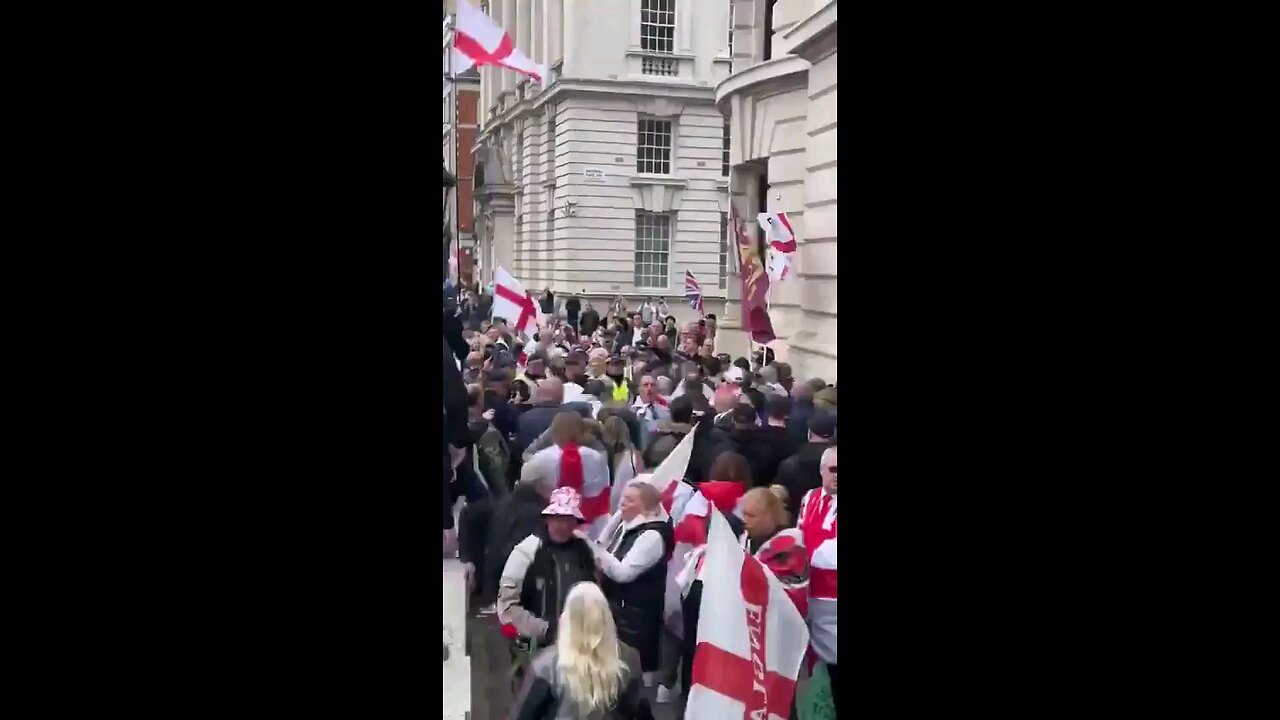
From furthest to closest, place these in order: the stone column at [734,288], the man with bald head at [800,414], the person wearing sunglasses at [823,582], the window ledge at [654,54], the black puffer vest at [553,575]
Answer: the stone column at [734,288] < the window ledge at [654,54] < the man with bald head at [800,414] < the black puffer vest at [553,575] < the person wearing sunglasses at [823,582]

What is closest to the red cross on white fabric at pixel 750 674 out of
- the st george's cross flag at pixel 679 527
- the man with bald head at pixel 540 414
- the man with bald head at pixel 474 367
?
the st george's cross flag at pixel 679 527

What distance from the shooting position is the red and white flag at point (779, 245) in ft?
31.7

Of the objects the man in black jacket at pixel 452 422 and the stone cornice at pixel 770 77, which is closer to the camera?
the man in black jacket at pixel 452 422

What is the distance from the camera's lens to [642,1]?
981cm

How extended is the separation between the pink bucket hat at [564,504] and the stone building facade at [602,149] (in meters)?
4.65

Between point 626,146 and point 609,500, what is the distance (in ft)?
17.0

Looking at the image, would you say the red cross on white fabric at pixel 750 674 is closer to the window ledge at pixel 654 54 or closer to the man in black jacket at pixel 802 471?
the man in black jacket at pixel 802 471

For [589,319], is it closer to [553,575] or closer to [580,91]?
[580,91]

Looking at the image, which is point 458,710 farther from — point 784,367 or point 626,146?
point 626,146

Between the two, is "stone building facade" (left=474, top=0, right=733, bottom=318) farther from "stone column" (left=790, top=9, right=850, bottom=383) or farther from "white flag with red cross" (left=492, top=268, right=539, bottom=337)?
"stone column" (left=790, top=9, right=850, bottom=383)

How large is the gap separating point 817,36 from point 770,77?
4.89 feet

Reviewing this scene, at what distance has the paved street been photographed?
17.2ft

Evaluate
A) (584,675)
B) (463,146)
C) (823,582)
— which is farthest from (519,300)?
(584,675)

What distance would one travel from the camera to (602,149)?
10.3m
